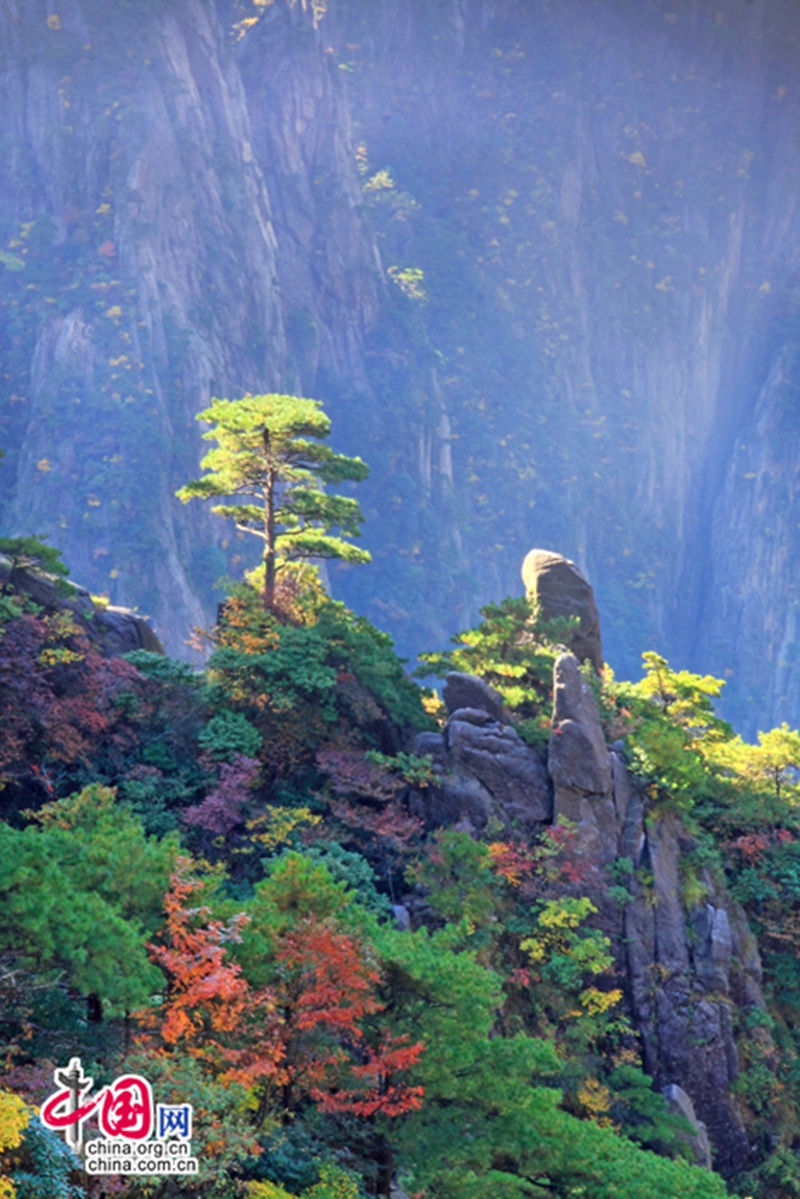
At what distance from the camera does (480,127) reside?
9288 cm

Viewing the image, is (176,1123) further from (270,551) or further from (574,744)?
(270,551)

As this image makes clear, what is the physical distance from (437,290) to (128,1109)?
84065mm

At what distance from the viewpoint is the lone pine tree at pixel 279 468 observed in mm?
21203

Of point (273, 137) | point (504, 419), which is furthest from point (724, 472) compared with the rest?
point (273, 137)

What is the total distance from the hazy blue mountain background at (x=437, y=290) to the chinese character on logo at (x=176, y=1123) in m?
42.5

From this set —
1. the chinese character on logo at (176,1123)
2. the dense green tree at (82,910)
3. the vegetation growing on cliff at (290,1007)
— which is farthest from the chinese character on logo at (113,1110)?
the dense green tree at (82,910)

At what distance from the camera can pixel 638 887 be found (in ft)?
67.1

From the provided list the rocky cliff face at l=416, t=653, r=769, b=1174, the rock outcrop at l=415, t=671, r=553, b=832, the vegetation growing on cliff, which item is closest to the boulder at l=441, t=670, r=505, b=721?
the rocky cliff face at l=416, t=653, r=769, b=1174

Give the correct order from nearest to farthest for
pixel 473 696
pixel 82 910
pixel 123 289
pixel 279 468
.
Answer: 1. pixel 82 910
2. pixel 279 468
3. pixel 473 696
4. pixel 123 289

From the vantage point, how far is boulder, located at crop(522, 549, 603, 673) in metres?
26.5

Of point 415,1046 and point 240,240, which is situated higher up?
point 240,240

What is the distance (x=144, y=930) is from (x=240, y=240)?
57366 mm

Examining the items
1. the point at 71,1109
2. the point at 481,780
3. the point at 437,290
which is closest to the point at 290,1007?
the point at 71,1109

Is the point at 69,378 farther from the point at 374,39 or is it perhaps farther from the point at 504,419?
the point at 374,39
